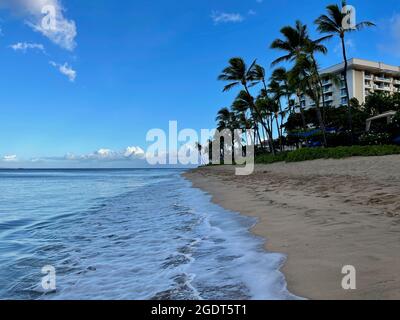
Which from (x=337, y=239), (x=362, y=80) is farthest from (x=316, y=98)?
(x=362, y=80)

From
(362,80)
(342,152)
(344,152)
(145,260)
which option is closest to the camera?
(145,260)

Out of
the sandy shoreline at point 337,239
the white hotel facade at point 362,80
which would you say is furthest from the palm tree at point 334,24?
the white hotel facade at point 362,80

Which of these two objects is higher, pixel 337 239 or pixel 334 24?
pixel 334 24

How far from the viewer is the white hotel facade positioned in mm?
86500

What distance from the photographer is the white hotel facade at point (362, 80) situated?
86.5 metres

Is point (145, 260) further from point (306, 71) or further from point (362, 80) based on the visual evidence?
point (362, 80)

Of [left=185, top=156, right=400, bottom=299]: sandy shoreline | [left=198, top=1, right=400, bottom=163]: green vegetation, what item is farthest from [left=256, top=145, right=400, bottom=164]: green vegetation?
[left=185, top=156, right=400, bottom=299]: sandy shoreline

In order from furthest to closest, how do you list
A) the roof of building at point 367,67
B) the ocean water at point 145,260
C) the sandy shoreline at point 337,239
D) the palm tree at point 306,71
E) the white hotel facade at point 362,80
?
1. the white hotel facade at point 362,80
2. the roof of building at point 367,67
3. the palm tree at point 306,71
4. the ocean water at point 145,260
5. the sandy shoreline at point 337,239

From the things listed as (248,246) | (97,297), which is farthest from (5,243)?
(248,246)

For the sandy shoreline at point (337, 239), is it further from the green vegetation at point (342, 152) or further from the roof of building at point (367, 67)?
the roof of building at point (367, 67)

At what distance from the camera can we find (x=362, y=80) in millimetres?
87875

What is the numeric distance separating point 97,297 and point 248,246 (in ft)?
7.87

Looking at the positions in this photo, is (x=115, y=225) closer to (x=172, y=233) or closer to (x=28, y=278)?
(x=172, y=233)

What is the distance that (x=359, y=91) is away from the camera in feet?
286
